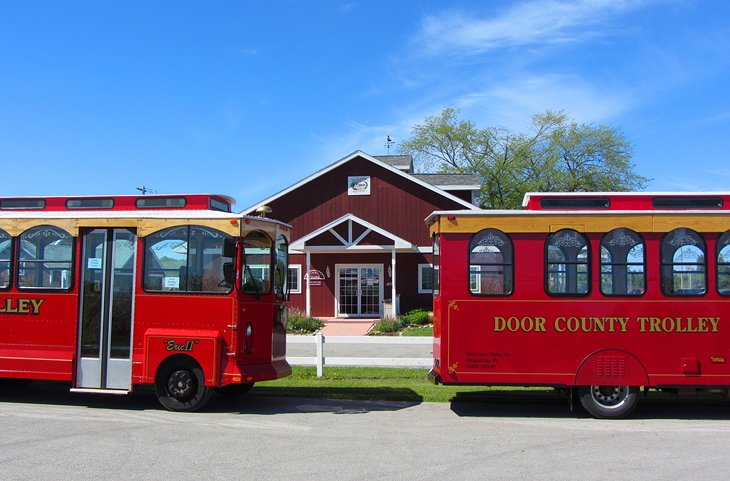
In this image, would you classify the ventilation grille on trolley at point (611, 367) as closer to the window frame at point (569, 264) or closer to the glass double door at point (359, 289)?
the window frame at point (569, 264)

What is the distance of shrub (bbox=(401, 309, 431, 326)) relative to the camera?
84.2ft

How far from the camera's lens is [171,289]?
9.84 m

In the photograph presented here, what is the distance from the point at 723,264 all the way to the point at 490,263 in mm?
3245

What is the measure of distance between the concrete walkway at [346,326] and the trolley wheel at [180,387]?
13.4m

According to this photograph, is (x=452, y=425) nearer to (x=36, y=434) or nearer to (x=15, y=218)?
(x=36, y=434)

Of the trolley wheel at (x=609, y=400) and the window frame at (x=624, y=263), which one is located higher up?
the window frame at (x=624, y=263)

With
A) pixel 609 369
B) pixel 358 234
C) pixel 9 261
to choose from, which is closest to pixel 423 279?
pixel 358 234

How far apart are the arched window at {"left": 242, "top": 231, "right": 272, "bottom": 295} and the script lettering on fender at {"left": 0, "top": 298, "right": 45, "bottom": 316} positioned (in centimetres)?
322

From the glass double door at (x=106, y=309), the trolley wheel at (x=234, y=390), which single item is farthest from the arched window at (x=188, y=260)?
the trolley wheel at (x=234, y=390)

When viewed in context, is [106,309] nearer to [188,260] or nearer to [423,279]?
[188,260]

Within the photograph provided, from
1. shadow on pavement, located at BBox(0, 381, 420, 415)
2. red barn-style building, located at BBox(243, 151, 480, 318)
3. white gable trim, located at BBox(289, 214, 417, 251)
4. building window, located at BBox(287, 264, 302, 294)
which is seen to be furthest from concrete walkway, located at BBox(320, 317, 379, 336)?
shadow on pavement, located at BBox(0, 381, 420, 415)

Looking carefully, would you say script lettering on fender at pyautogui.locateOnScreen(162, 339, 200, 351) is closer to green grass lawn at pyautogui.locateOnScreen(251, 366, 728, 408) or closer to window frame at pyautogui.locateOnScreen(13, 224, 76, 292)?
window frame at pyautogui.locateOnScreen(13, 224, 76, 292)

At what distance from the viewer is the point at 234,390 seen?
11.0 metres

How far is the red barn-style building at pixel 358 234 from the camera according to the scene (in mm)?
28328
